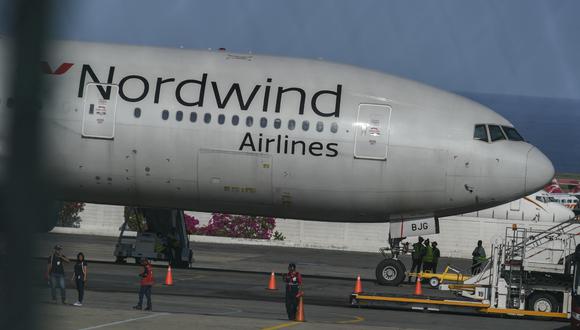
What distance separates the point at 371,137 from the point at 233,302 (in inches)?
241

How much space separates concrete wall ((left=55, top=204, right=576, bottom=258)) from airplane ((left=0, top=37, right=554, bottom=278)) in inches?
990

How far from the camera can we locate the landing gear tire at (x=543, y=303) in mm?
25125

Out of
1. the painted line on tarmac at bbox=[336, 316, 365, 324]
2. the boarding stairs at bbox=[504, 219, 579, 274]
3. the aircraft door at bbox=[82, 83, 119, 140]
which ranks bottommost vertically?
the painted line on tarmac at bbox=[336, 316, 365, 324]

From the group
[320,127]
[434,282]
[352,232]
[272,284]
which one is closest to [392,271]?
[272,284]

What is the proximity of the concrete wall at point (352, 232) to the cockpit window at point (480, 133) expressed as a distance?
83.3ft

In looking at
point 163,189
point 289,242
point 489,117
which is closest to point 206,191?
point 163,189

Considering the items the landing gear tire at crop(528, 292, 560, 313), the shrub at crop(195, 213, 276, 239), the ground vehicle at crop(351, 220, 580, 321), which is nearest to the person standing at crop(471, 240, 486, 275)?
the ground vehicle at crop(351, 220, 580, 321)

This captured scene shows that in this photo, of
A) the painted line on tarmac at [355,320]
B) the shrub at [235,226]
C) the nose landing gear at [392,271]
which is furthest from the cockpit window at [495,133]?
the shrub at [235,226]

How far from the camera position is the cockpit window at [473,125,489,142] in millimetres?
27844

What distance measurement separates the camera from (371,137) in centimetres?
A: 2750

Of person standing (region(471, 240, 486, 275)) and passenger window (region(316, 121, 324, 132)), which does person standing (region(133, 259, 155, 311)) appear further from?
person standing (region(471, 240, 486, 275))

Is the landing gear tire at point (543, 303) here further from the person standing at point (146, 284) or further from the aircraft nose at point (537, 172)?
the person standing at point (146, 284)

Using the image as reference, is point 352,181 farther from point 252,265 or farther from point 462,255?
point 462,255

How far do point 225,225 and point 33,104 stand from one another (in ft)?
171
